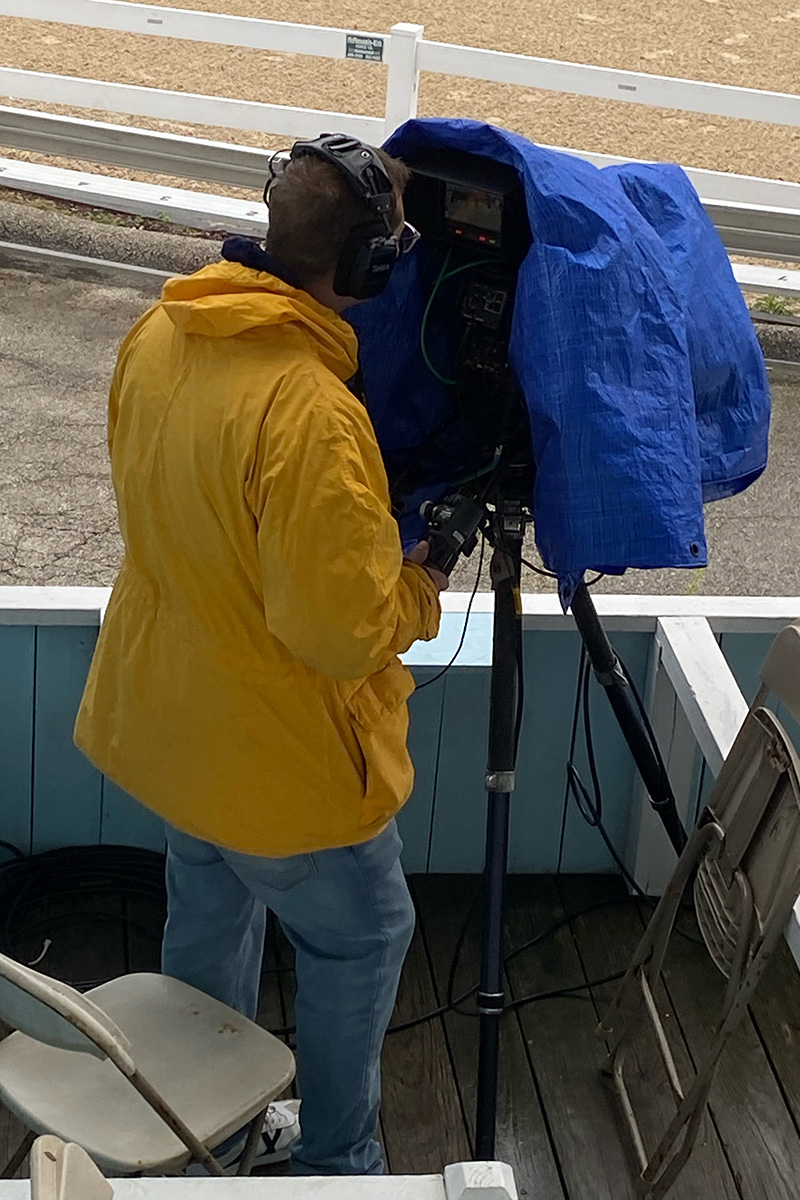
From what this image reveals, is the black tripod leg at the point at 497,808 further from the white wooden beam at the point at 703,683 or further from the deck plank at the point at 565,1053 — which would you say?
the white wooden beam at the point at 703,683

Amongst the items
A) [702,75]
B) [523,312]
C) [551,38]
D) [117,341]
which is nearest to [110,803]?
[523,312]

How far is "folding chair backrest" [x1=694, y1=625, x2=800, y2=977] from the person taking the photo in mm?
1979

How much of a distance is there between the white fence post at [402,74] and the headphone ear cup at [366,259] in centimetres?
525

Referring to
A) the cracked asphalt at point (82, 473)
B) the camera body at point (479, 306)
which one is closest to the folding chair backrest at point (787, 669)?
the camera body at point (479, 306)

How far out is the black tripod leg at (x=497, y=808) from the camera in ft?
6.73

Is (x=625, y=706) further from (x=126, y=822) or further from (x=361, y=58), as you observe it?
(x=361, y=58)

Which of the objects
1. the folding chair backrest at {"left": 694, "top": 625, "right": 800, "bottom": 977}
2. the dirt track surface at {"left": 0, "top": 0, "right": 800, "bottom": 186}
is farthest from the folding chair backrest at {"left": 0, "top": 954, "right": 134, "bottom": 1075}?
the dirt track surface at {"left": 0, "top": 0, "right": 800, "bottom": 186}

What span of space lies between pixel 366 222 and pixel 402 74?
542 cm

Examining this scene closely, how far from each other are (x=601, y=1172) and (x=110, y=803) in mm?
1096

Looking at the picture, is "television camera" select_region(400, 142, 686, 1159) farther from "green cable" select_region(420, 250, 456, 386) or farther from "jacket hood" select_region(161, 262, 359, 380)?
"jacket hood" select_region(161, 262, 359, 380)

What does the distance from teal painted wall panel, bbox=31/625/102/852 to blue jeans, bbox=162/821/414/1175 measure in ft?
2.08

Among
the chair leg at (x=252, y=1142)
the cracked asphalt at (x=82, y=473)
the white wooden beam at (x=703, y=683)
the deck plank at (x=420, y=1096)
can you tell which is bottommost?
the cracked asphalt at (x=82, y=473)

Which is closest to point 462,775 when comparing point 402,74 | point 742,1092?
point 742,1092

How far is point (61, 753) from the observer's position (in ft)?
8.80
